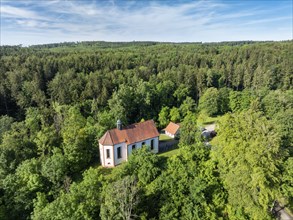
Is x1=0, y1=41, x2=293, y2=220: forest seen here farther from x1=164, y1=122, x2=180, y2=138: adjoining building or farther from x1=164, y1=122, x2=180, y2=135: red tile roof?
x1=164, y1=122, x2=180, y2=135: red tile roof

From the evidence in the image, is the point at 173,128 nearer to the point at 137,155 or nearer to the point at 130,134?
the point at 130,134

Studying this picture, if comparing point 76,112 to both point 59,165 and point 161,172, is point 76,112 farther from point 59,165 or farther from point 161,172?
point 161,172

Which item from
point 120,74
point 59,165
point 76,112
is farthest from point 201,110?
point 59,165

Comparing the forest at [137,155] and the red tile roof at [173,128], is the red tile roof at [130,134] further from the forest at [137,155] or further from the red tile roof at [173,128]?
the red tile roof at [173,128]

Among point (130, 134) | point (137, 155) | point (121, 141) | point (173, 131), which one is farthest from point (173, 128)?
point (137, 155)

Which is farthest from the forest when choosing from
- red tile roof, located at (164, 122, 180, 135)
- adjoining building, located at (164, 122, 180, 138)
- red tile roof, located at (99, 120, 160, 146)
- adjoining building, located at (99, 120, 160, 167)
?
red tile roof, located at (164, 122, 180, 135)

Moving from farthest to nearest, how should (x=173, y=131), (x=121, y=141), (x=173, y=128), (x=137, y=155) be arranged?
(x=173, y=128)
(x=173, y=131)
(x=121, y=141)
(x=137, y=155)
